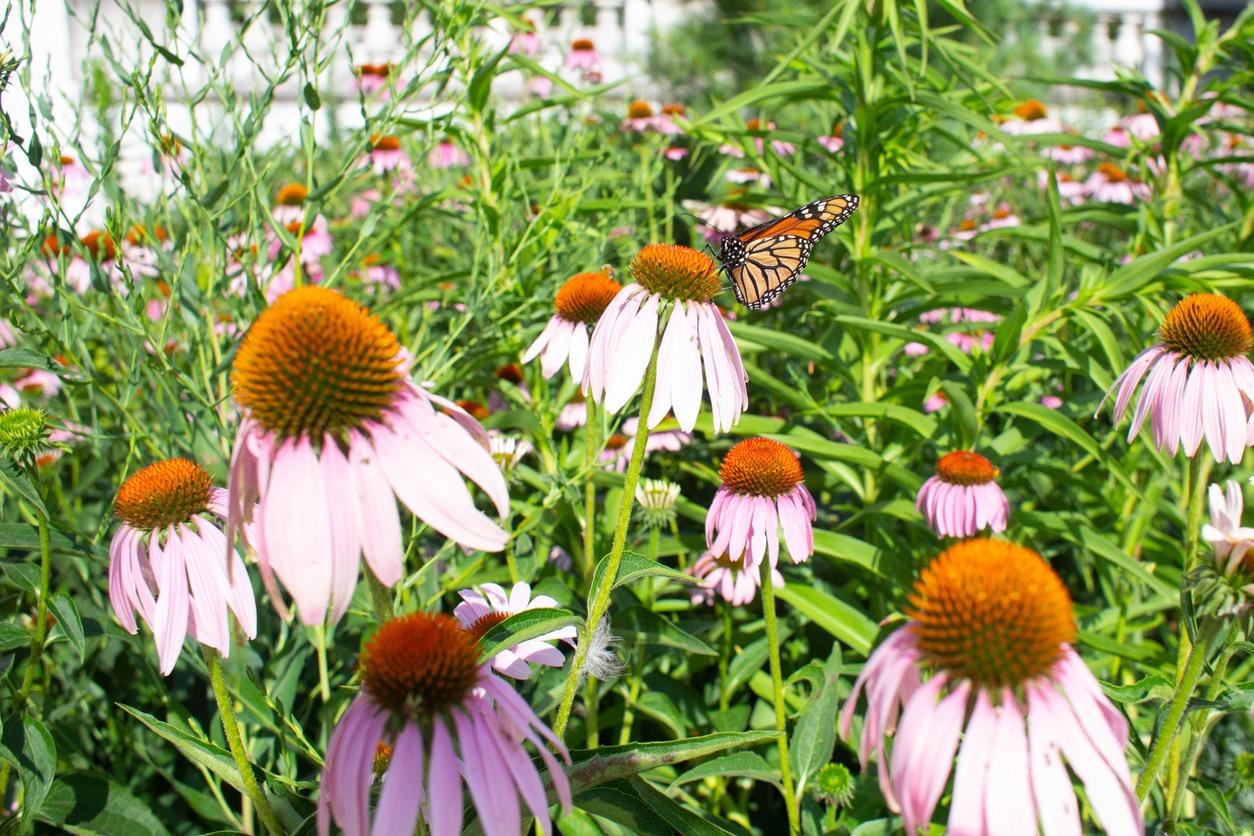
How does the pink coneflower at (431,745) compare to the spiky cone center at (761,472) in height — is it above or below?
above

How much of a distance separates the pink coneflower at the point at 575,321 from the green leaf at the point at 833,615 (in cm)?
65

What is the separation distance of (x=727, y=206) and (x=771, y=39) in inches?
344

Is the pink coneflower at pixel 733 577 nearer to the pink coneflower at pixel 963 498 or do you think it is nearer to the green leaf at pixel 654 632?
the green leaf at pixel 654 632

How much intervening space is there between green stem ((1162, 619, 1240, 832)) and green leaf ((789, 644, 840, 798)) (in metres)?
0.43

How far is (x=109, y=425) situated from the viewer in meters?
2.25

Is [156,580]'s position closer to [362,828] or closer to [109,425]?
[362,828]

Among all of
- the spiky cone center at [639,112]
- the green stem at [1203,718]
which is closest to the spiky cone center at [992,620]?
the green stem at [1203,718]

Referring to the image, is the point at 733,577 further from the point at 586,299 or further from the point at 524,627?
the point at 524,627

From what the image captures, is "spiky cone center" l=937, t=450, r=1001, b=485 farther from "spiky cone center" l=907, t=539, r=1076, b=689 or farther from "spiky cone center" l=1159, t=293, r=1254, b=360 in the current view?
"spiky cone center" l=907, t=539, r=1076, b=689

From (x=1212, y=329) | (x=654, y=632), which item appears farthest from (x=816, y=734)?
(x=1212, y=329)

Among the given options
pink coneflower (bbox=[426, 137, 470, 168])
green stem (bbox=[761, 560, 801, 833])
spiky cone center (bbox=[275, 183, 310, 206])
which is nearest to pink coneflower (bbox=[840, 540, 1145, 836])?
green stem (bbox=[761, 560, 801, 833])

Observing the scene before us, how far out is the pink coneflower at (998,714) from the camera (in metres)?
0.65

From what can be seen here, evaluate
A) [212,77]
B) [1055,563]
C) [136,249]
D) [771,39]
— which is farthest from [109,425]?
[771,39]

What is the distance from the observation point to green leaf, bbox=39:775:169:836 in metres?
1.19
